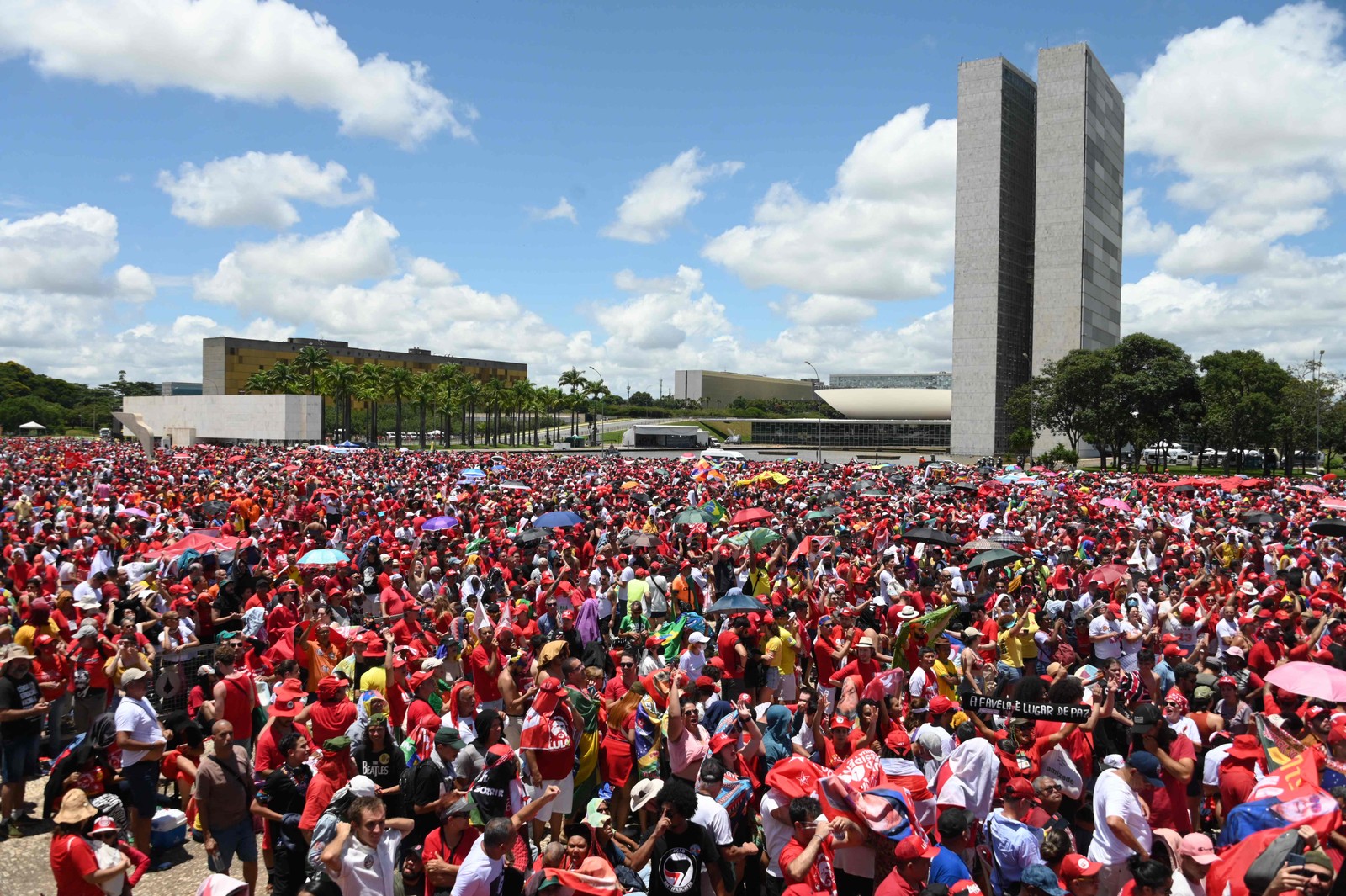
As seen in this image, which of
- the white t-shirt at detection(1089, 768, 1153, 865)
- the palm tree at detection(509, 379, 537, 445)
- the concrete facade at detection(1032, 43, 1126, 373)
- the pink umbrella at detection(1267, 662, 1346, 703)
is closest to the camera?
the white t-shirt at detection(1089, 768, 1153, 865)

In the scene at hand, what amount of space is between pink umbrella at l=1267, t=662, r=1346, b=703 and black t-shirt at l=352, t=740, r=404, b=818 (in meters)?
6.27

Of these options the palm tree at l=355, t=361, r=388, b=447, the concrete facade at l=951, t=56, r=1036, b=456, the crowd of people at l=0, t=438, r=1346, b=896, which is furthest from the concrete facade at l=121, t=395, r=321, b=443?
the concrete facade at l=951, t=56, r=1036, b=456

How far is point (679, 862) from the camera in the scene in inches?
187

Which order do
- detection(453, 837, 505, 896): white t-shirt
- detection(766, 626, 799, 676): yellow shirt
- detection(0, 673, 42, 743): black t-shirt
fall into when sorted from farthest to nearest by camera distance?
detection(766, 626, 799, 676): yellow shirt, detection(0, 673, 42, 743): black t-shirt, detection(453, 837, 505, 896): white t-shirt

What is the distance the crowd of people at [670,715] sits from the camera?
15.6ft

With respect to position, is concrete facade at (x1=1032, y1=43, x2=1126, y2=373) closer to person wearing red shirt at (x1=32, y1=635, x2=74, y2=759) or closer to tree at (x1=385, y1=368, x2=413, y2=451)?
tree at (x1=385, y1=368, x2=413, y2=451)

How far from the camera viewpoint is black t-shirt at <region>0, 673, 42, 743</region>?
718 centimetres

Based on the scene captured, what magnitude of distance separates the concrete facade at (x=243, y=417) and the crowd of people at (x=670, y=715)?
56404 mm

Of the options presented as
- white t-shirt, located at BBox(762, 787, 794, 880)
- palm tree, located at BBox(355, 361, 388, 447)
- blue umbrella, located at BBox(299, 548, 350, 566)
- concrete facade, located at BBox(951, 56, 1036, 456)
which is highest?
concrete facade, located at BBox(951, 56, 1036, 456)

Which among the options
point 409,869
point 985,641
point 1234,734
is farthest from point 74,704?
point 1234,734

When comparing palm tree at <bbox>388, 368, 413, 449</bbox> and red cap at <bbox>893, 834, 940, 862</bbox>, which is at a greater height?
palm tree at <bbox>388, 368, 413, 449</bbox>

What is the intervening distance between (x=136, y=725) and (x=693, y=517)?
512 inches

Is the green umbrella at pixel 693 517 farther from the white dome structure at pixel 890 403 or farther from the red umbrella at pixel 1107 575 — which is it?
the white dome structure at pixel 890 403

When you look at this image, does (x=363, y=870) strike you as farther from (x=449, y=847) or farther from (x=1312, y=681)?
(x=1312, y=681)
